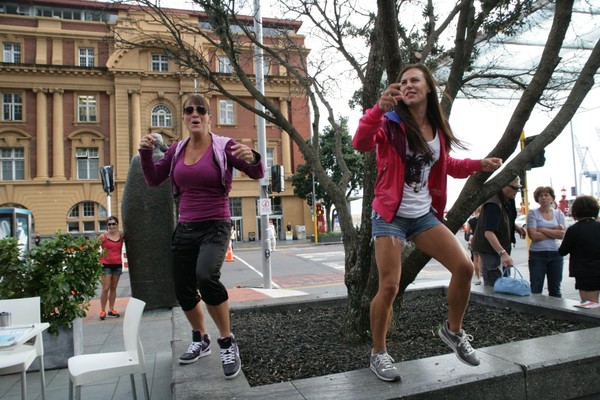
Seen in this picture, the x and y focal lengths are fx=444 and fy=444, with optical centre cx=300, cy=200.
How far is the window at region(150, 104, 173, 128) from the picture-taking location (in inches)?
1463

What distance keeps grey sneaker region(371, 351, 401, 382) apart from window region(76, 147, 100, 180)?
1476 inches

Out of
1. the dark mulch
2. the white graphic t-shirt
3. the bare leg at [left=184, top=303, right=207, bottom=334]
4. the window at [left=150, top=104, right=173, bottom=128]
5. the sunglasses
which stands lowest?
the dark mulch

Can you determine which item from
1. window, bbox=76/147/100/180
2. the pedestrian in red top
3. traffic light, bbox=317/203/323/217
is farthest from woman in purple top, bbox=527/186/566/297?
window, bbox=76/147/100/180

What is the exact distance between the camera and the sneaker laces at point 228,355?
2987mm

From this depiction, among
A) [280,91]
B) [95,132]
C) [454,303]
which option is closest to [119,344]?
[454,303]

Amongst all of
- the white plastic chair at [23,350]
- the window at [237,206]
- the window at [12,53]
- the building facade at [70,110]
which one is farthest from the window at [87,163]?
the white plastic chair at [23,350]

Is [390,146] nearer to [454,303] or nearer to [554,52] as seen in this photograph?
[454,303]

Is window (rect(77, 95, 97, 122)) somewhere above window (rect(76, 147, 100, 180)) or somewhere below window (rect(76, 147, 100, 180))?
above

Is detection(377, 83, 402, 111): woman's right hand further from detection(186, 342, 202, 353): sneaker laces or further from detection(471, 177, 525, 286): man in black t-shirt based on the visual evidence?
detection(471, 177, 525, 286): man in black t-shirt

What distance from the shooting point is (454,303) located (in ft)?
9.39

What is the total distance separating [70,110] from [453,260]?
39.1m

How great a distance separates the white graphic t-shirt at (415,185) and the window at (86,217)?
36.6 metres

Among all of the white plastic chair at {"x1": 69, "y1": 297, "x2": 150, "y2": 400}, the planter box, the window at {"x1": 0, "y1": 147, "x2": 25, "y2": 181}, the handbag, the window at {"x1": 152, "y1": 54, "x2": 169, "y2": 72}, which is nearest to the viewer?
the white plastic chair at {"x1": 69, "y1": 297, "x2": 150, "y2": 400}

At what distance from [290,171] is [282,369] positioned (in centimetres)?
3668
